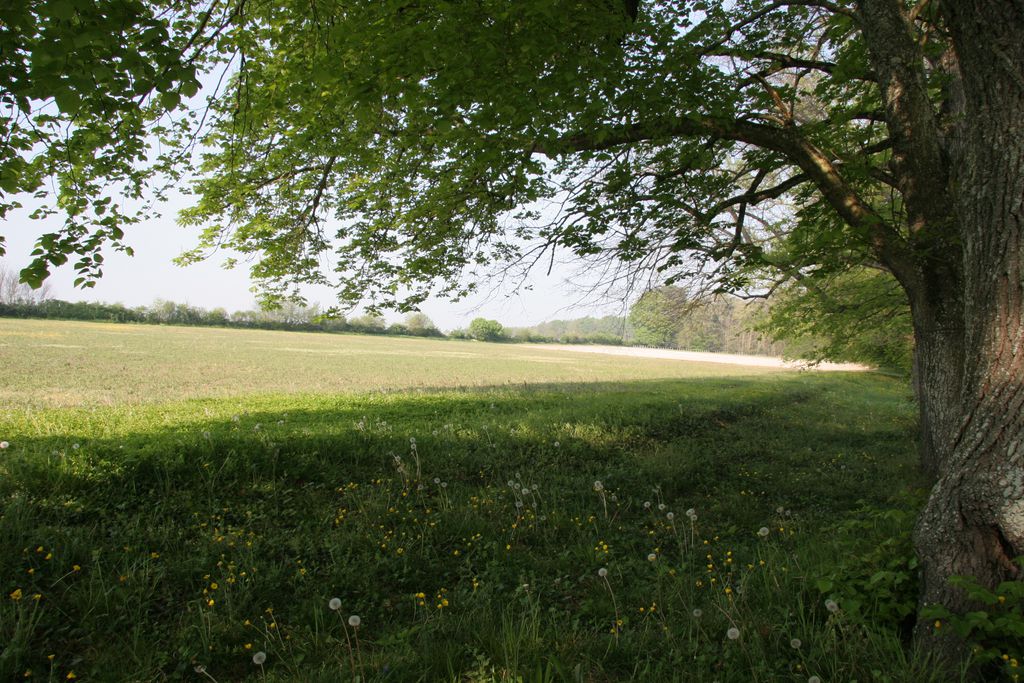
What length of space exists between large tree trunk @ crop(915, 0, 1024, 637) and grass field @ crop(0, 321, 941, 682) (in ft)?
1.33

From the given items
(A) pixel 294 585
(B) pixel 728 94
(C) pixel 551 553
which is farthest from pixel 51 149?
(B) pixel 728 94

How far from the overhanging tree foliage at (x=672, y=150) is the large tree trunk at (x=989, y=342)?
1cm

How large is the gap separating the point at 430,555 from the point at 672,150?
6495 millimetres

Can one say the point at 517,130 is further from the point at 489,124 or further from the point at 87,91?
the point at 87,91

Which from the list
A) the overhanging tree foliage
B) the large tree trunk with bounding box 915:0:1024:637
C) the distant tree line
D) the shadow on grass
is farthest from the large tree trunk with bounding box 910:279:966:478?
the distant tree line

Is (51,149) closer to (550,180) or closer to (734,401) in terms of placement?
(550,180)

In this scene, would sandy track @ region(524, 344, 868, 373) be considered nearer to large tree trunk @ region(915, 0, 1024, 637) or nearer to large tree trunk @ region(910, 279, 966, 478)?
large tree trunk @ region(910, 279, 966, 478)

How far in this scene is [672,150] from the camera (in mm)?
7449

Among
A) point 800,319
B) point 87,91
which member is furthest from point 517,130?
point 800,319

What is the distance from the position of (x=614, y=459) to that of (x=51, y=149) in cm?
795

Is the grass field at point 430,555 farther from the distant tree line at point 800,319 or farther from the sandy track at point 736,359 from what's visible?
the sandy track at point 736,359

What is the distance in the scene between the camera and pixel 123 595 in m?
3.37

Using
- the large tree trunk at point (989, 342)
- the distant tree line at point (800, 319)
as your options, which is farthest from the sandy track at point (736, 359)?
the large tree trunk at point (989, 342)

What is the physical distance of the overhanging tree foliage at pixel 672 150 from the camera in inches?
122
